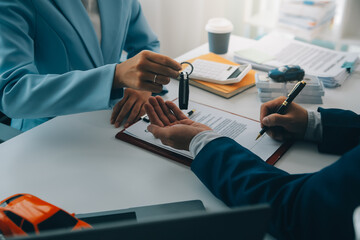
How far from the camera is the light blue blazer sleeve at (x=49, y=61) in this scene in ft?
3.22

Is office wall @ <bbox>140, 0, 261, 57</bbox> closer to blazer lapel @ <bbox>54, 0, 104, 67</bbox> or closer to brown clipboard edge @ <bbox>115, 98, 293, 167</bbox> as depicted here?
blazer lapel @ <bbox>54, 0, 104, 67</bbox>

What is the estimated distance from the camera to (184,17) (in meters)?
2.29

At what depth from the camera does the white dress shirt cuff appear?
0.80m

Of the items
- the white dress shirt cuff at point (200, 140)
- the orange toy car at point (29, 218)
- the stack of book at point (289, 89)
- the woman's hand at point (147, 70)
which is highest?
the woman's hand at point (147, 70)

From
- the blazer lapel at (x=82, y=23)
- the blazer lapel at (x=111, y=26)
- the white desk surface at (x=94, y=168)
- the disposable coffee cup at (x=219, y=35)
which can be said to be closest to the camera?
the white desk surface at (x=94, y=168)

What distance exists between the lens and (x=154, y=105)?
1.00 metres

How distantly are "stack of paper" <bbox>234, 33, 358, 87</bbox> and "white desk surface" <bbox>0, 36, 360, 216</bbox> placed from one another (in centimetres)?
36

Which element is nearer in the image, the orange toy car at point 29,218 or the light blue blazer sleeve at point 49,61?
the orange toy car at point 29,218

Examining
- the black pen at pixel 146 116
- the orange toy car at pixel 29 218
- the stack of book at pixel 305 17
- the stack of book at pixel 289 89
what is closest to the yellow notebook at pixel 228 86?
the stack of book at pixel 289 89

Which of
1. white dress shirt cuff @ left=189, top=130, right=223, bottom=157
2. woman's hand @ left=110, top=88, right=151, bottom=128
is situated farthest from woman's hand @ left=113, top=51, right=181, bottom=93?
white dress shirt cuff @ left=189, top=130, right=223, bottom=157

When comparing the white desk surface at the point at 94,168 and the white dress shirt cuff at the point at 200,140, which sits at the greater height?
the white dress shirt cuff at the point at 200,140

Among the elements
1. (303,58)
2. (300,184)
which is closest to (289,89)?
(303,58)

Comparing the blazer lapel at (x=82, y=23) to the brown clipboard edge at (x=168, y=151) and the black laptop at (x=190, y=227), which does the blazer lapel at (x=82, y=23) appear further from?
the black laptop at (x=190, y=227)

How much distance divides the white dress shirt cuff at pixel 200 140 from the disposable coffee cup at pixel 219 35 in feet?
2.48
